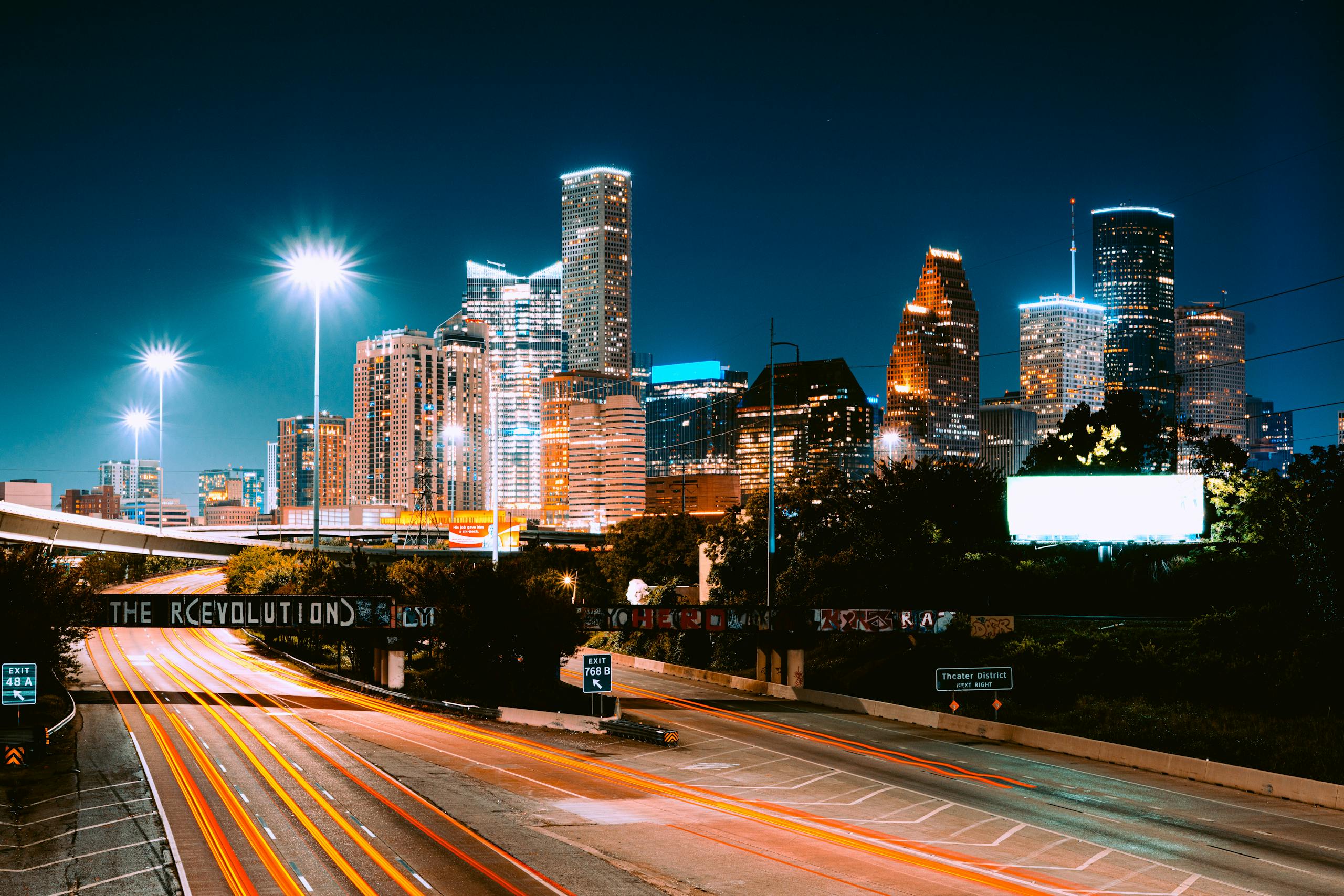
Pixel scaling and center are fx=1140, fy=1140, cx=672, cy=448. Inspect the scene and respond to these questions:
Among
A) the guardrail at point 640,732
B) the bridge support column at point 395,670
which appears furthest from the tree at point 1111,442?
the guardrail at point 640,732

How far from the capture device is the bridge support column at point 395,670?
65.2m

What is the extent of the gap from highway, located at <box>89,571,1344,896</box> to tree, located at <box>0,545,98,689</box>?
545 centimetres

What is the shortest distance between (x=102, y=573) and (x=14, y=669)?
121755 millimetres

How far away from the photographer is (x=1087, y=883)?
2292 cm

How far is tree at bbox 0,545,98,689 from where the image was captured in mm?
45594

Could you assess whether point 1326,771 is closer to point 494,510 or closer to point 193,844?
point 193,844

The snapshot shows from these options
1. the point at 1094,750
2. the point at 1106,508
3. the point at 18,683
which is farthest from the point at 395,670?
the point at 1106,508

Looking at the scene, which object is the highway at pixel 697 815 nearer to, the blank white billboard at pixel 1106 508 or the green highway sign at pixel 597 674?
the green highway sign at pixel 597 674

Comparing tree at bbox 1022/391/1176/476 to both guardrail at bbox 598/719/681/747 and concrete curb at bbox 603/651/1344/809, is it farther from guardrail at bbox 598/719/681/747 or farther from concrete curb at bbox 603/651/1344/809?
guardrail at bbox 598/719/681/747

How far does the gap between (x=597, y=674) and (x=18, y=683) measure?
65.3 ft

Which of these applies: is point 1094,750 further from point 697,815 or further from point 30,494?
point 30,494

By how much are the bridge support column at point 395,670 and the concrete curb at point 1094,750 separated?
19.9m

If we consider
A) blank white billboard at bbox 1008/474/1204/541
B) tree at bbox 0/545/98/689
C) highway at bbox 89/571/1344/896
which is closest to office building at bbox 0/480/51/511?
tree at bbox 0/545/98/689

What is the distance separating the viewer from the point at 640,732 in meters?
44.0
